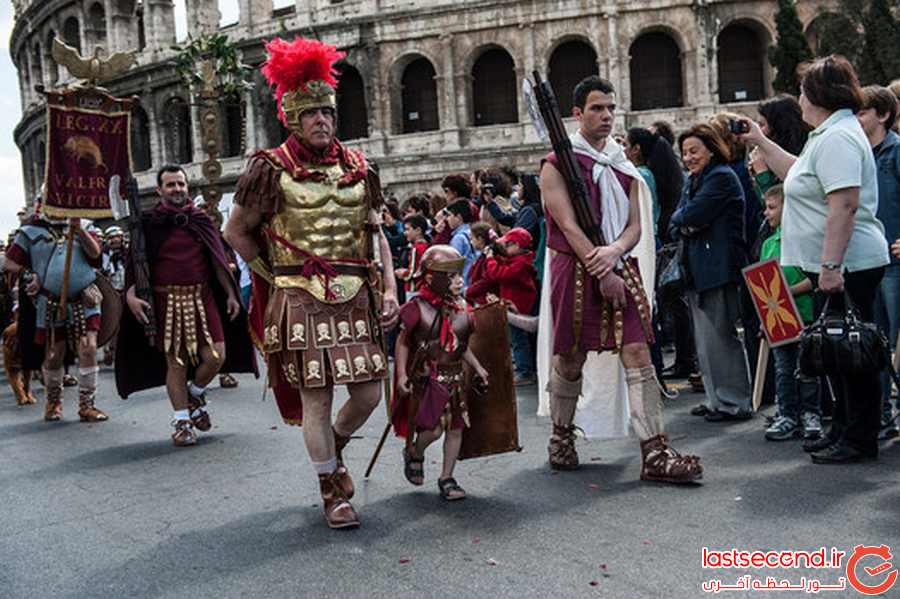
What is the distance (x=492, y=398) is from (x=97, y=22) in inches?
1615

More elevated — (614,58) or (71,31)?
(71,31)

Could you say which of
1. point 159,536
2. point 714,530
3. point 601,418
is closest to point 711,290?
point 601,418

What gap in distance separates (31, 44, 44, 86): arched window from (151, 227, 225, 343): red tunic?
4365 centimetres

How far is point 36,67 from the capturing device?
155ft

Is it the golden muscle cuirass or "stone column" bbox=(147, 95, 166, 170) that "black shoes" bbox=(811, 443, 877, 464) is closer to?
the golden muscle cuirass

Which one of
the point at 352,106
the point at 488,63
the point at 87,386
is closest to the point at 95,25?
the point at 352,106

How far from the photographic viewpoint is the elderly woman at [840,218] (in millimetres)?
5027

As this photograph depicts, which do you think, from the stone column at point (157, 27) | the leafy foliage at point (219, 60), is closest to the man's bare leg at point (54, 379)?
the leafy foliage at point (219, 60)

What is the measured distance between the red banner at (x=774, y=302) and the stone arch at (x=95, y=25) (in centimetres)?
3986

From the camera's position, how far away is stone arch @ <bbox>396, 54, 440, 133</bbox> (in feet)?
110

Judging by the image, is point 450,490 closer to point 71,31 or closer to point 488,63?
point 488,63

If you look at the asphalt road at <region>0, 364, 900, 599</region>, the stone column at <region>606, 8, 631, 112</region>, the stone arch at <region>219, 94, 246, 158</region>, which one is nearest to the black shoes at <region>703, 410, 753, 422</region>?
the asphalt road at <region>0, 364, 900, 599</region>

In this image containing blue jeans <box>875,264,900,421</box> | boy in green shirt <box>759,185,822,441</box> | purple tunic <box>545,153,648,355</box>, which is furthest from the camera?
boy in green shirt <box>759,185,822,441</box>

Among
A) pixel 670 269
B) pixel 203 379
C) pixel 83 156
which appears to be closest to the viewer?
pixel 670 269
